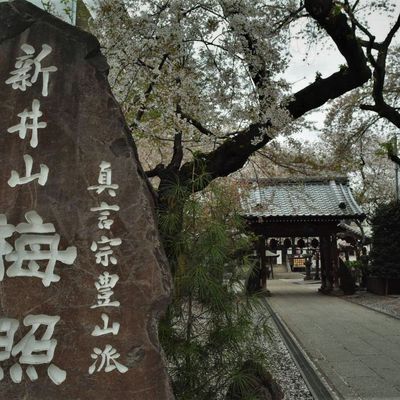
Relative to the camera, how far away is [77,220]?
3066mm

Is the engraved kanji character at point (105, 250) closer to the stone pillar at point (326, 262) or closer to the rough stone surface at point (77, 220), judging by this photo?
the rough stone surface at point (77, 220)

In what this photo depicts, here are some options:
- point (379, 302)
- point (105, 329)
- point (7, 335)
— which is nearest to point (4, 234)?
point (7, 335)

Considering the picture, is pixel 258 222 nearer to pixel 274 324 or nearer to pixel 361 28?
pixel 274 324

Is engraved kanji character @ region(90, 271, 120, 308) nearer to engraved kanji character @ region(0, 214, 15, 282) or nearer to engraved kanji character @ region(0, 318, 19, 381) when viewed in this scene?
engraved kanji character @ region(0, 318, 19, 381)

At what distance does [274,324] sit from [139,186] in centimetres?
785

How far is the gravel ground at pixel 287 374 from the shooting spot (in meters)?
5.05

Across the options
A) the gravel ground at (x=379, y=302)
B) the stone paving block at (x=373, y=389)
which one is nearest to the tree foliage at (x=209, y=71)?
the stone paving block at (x=373, y=389)

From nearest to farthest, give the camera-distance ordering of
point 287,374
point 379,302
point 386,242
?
point 287,374
point 379,302
point 386,242

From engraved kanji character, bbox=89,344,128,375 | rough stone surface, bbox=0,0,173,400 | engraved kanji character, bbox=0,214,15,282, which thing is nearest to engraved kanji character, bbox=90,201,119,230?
rough stone surface, bbox=0,0,173,400

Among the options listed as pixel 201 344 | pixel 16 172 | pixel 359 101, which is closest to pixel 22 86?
pixel 16 172

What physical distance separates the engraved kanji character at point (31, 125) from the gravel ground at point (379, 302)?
10.0m

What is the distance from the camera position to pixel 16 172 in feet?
10.3

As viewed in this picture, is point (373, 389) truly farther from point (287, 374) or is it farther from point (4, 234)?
point (4, 234)

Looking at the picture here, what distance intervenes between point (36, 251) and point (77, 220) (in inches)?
13.3
